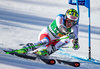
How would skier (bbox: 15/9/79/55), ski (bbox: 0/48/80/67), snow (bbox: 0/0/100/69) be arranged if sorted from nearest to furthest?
ski (bbox: 0/48/80/67), skier (bbox: 15/9/79/55), snow (bbox: 0/0/100/69)

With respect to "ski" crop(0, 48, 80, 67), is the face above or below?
above

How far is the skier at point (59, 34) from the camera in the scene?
5.82 metres

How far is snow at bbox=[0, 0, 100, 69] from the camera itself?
5.94m

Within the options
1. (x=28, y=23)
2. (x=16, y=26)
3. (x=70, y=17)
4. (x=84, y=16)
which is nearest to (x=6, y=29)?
(x=16, y=26)

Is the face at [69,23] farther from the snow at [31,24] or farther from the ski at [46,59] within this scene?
the snow at [31,24]

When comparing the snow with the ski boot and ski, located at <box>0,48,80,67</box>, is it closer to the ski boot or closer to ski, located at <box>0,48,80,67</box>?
ski, located at <box>0,48,80,67</box>

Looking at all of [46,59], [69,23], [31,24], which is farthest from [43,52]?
[31,24]

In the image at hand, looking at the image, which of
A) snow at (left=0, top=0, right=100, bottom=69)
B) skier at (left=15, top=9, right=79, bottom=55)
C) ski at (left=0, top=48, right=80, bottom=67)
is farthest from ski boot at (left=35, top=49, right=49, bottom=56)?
snow at (left=0, top=0, right=100, bottom=69)

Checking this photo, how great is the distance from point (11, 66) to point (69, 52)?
83.8 inches

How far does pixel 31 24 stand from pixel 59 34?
135 inches

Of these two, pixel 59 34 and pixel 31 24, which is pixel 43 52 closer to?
pixel 59 34

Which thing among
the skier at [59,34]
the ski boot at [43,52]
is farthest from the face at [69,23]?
the ski boot at [43,52]

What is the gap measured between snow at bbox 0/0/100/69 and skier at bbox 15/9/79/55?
1.43ft

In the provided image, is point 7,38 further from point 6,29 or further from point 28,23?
point 28,23
